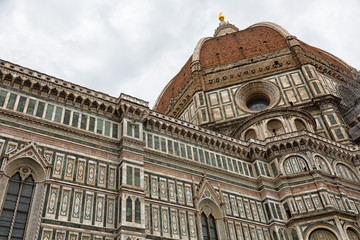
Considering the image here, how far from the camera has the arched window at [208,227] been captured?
1964 centimetres

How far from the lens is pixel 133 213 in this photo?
16.7 m

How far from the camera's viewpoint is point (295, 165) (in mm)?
24484

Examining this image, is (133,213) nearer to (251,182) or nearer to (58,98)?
(58,98)

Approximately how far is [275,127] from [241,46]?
17548 millimetres

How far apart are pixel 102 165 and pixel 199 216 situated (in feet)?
21.0

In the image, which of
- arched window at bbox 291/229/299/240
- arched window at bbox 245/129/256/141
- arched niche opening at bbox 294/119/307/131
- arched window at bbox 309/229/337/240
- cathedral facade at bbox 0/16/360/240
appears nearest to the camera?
cathedral facade at bbox 0/16/360/240

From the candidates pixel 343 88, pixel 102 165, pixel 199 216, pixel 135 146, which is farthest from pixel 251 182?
pixel 343 88

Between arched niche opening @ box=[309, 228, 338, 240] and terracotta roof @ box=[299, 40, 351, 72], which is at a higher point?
terracotta roof @ box=[299, 40, 351, 72]

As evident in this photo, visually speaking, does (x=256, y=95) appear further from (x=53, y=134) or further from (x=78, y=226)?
(x=78, y=226)

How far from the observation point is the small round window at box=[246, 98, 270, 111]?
36.1 m

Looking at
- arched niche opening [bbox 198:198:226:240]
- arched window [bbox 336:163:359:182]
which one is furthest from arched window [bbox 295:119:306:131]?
arched niche opening [bbox 198:198:226:240]

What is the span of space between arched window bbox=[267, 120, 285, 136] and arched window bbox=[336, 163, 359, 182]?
5.11m

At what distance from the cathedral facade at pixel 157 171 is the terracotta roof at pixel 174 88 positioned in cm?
1601

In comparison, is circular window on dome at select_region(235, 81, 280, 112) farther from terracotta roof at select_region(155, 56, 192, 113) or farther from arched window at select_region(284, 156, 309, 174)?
arched window at select_region(284, 156, 309, 174)
